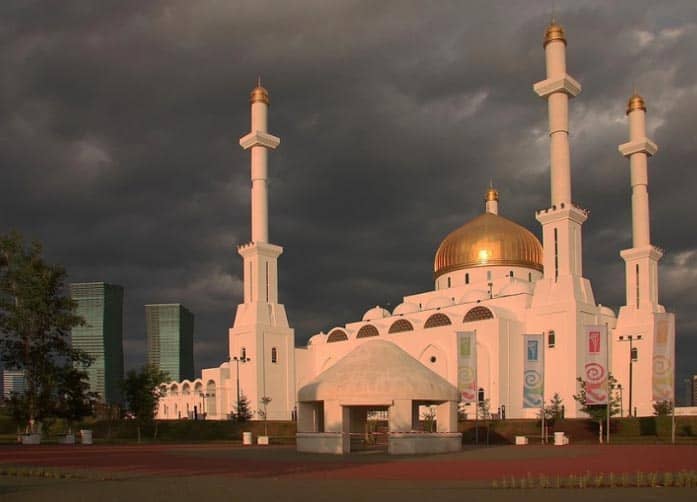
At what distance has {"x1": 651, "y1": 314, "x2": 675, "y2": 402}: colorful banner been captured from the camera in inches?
1907

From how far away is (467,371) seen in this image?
49.7 m

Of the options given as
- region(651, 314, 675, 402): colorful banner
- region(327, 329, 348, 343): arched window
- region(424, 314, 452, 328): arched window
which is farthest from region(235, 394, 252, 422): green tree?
region(651, 314, 675, 402): colorful banner

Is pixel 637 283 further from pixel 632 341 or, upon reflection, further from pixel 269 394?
pixel 269 394

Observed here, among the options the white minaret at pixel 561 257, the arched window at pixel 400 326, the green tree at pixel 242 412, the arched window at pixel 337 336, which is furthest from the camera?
the arched window at pixel 337 336

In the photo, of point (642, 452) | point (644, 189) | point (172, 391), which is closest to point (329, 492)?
point (642, 452)

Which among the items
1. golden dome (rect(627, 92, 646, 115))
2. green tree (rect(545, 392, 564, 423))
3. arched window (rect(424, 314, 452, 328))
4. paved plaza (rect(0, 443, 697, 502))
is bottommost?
green tree (rect(545, 392, 564, 423))

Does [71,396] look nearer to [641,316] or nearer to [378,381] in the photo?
[378,381]

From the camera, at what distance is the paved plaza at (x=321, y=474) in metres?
15.8

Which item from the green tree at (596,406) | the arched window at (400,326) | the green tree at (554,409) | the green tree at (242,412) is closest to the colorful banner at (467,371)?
the green tree at (554,409)

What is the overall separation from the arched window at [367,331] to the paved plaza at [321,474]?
35.1 metres

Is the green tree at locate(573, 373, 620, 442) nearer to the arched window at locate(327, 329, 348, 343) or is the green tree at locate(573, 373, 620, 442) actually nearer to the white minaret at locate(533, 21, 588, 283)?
the white minaret at locate(533, 21, 588, 283)

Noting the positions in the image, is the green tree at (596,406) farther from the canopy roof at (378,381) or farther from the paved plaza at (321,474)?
the canopy roof at (378,381)

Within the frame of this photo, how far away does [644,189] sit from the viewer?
57.8 meters

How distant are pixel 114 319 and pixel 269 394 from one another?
99.2m
